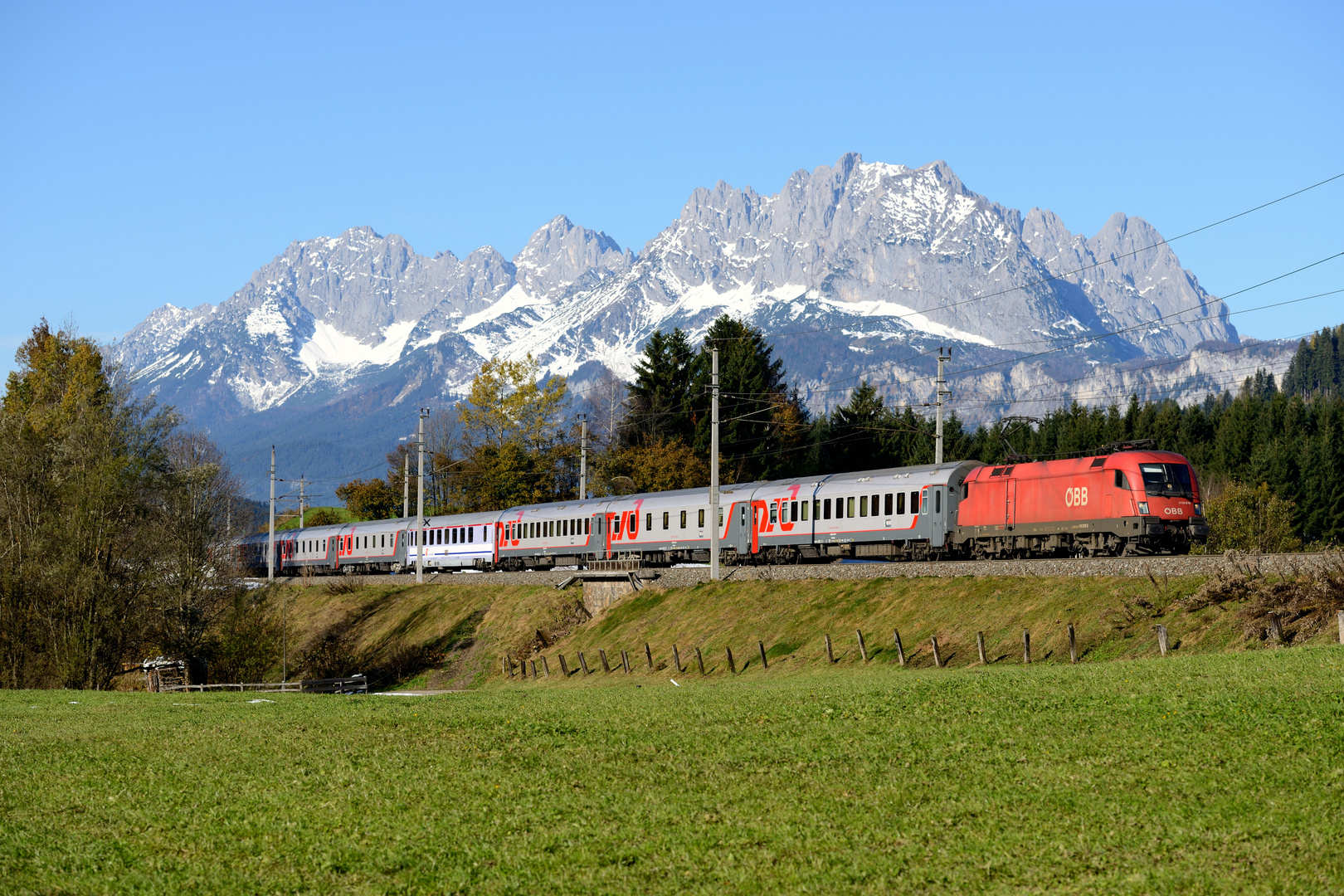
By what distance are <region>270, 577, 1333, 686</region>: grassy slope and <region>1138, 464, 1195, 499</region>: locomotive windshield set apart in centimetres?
652

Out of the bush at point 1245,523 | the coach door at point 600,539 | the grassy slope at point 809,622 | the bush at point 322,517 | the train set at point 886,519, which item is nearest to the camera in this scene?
the grassy slope at point 809,622

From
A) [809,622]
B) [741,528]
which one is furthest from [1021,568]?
[741,528]

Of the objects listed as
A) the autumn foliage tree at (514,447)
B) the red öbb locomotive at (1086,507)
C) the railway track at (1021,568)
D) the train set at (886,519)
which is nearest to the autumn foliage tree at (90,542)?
the railway track at (1021,568)

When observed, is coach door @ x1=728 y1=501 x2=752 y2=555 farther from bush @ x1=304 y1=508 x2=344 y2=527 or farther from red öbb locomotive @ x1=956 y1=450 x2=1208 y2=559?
bush @ x1=304 y1=508 x2=344 y2=527

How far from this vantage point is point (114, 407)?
161 ft

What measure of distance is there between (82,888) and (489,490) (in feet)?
293

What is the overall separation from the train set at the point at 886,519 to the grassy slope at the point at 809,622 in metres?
4.36

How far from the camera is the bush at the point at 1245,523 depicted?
2554 inches

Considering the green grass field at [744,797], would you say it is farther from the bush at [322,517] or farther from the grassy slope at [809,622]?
the bush at [322,517]

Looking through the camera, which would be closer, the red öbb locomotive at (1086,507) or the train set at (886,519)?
the red öbb locomotive at (1086,507)

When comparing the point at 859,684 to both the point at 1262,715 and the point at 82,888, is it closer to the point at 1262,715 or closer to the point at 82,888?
the point at 1262,715

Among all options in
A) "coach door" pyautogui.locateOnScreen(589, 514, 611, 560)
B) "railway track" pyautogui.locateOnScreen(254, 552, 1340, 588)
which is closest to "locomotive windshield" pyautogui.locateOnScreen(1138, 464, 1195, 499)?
"railway track" pyautogui.locateOnScreen(254, 552, 1340, 588)

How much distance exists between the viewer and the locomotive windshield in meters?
39.5

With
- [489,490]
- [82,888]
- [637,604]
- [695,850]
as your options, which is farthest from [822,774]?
[489,490]
